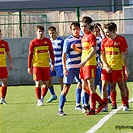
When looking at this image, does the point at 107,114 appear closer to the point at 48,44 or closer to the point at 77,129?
the point at 77,129

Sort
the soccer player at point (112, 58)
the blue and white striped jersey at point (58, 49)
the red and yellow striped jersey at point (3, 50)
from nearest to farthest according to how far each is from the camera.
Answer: the soccer player at point (112, 58) < the red and yellow striped jersey at point (3, 50) < the blue and white striped jersey at point (58, 49)

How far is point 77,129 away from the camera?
11.8 meters

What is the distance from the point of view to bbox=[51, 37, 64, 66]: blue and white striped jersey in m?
18.5

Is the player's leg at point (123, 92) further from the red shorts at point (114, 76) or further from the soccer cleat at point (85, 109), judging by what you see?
the soccer cleat at point (85, 109)

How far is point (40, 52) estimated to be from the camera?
1734 cm

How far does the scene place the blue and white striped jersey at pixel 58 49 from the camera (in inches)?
730

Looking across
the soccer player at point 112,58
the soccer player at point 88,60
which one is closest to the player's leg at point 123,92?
the soccer player at point 112,58

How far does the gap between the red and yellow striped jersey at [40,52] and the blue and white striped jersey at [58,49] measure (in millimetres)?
1049

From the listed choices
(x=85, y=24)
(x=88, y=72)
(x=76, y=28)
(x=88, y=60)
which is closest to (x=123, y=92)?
(x=88, y=72)

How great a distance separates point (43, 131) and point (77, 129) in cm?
57

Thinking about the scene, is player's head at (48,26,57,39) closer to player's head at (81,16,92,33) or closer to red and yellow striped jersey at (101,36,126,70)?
red and yellow striped jersey at (101,36,126,70)

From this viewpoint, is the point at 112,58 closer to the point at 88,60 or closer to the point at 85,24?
the point at 88,60

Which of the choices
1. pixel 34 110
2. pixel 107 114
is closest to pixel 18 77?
pixel 34 110

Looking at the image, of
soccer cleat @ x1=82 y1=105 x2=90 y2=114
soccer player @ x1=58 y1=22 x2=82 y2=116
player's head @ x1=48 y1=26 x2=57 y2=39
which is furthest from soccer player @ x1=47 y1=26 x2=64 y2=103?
soccer cleat @ x1=82 y1=105 x2=90 y2=114
